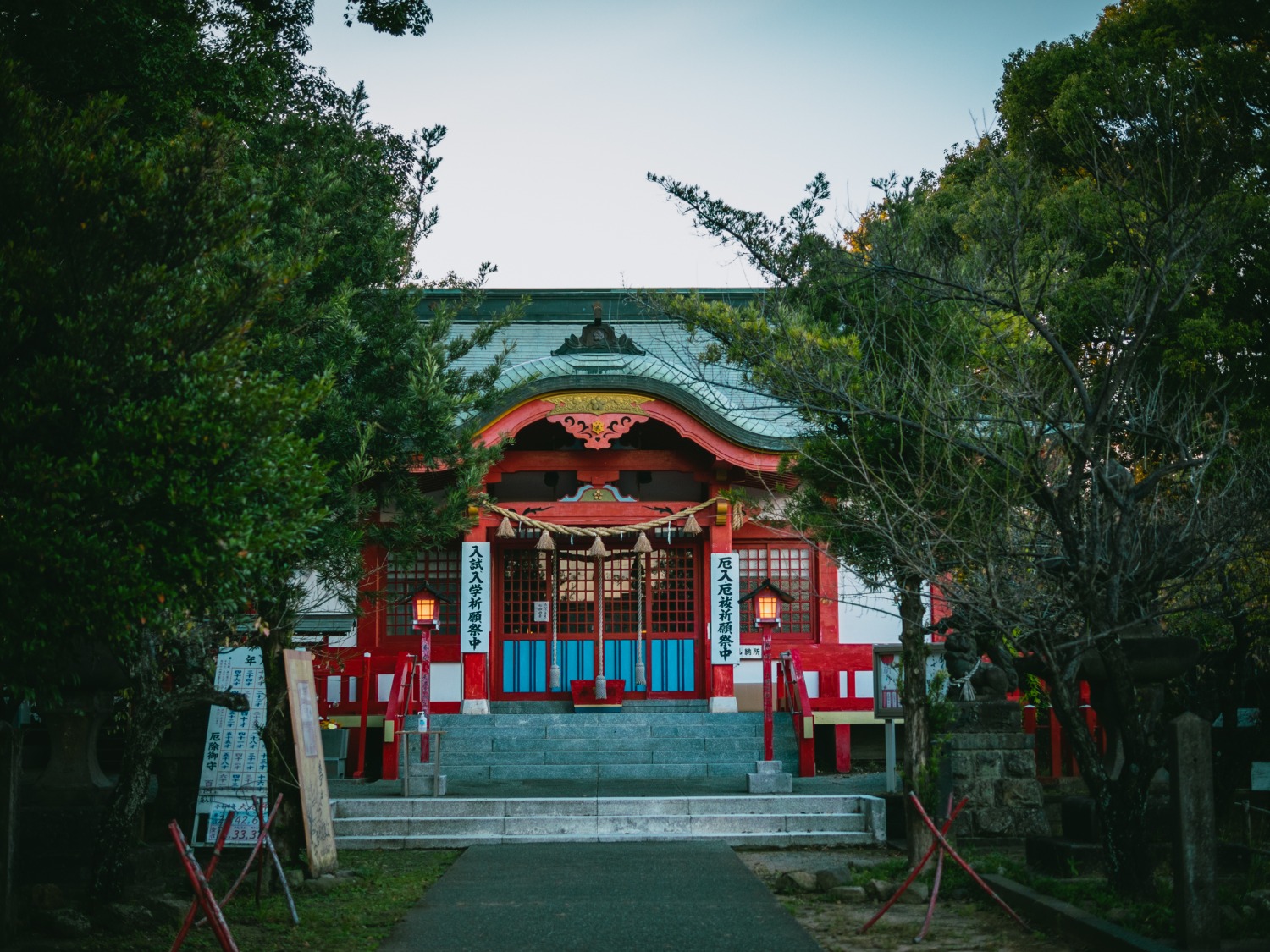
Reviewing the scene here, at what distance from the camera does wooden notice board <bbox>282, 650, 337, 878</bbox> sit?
9531 mm

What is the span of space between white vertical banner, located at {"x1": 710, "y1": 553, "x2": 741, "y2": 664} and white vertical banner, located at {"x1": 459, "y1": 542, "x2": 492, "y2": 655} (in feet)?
10.9

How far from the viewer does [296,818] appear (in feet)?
33.1

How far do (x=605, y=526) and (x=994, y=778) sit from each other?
26.7 feet

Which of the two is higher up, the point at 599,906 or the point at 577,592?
the point at 577,592

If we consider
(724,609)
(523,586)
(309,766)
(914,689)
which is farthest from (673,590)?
(309,766)

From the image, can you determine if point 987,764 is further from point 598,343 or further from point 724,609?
point 598,343

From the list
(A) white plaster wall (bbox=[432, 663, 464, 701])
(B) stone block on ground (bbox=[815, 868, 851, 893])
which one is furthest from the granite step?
(B) stone block on ground (bbox=[815, 868, 851, 893])

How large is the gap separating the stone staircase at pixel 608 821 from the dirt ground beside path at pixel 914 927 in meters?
2.29

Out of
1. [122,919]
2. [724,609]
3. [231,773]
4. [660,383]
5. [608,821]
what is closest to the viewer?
[122,919]

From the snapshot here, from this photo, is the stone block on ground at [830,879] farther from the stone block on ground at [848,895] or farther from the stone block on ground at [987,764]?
the stone block on ground at [987,764]

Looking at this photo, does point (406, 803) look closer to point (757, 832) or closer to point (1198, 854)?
point (757, 832)

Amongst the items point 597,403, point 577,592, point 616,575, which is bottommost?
point 577,592

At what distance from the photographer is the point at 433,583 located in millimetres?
18594

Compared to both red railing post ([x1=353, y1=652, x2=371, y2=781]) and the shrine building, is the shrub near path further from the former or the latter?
the shrine building
